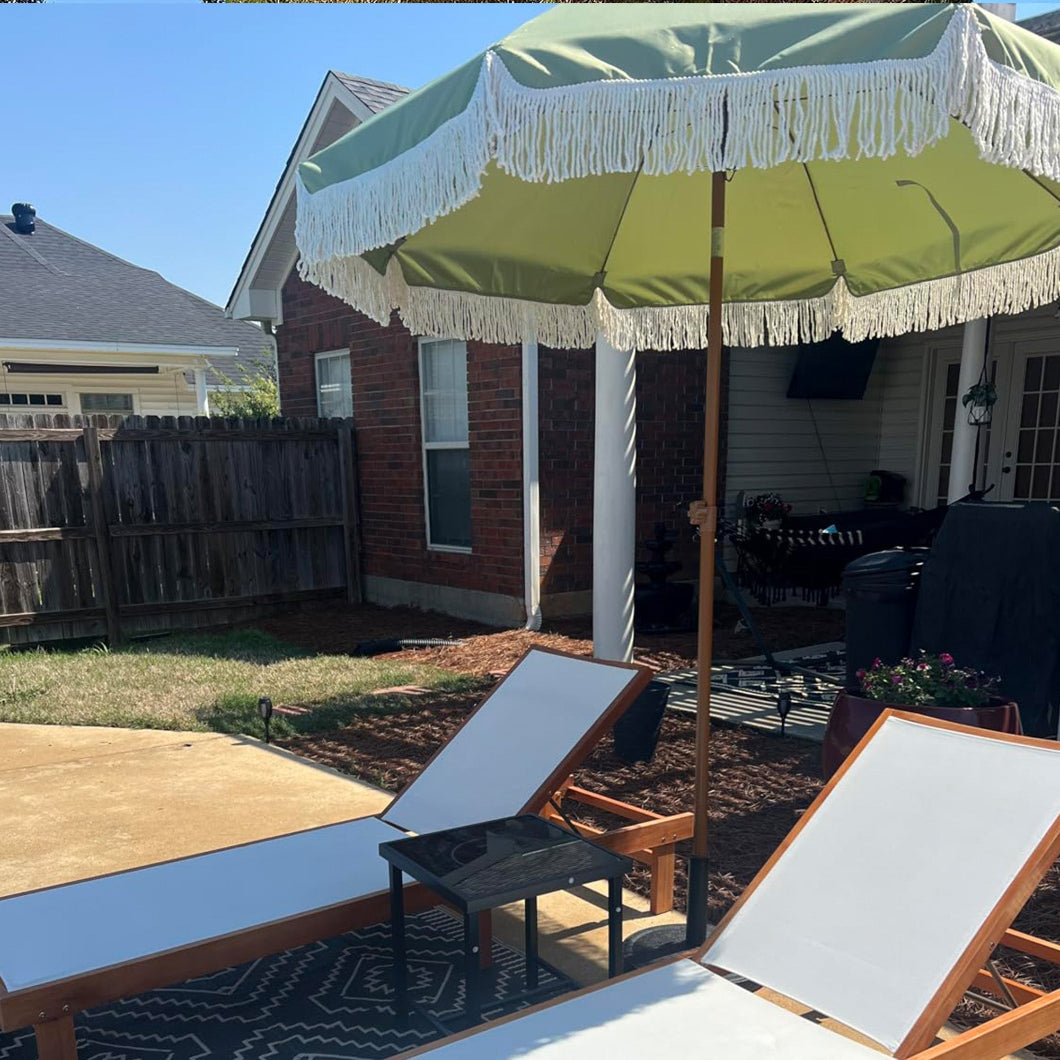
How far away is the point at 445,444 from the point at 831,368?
457cm

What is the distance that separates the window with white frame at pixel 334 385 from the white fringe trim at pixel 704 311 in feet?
23.8

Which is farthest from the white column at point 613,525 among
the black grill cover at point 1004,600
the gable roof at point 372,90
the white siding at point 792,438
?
the gable roof at point 372,90

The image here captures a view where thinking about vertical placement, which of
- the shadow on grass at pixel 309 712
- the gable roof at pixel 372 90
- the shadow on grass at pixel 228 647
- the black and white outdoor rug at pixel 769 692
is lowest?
the shadow on grass at pixel 228 647

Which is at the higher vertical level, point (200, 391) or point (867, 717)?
point (200, 391)

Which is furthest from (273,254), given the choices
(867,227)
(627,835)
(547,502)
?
(627,835)

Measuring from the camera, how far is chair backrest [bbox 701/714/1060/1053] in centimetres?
202

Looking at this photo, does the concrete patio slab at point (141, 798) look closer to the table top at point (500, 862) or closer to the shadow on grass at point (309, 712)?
the shadow on grass at point (309, 712)

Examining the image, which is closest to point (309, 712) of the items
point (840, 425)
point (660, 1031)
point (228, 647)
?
point (228, 647)

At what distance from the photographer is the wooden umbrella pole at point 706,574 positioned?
2852 millimetres

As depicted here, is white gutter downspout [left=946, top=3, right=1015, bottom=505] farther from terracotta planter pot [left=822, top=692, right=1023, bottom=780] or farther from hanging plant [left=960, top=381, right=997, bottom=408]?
terracotta planter pot [left=822, top=692, right=1023, bottom=780]

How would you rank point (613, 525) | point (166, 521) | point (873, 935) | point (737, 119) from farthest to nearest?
point (166, 521) → point (613, 525) → point (873, 935) → point (737, 119)

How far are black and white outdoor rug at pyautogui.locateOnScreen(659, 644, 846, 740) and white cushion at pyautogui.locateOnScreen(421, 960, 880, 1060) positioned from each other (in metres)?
3.04

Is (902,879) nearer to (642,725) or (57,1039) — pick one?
(57,1039)

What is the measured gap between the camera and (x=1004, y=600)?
4.64 meters
